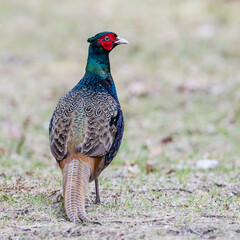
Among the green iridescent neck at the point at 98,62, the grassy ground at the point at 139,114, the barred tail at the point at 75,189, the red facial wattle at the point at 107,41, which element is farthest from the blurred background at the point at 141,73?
the barred tail at the point at 75,189

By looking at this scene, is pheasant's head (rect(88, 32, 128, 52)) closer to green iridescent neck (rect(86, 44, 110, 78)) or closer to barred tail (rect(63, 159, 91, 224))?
green iridescent neck (rect(86, 44, 110, 78))

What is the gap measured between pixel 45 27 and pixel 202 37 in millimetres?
3849

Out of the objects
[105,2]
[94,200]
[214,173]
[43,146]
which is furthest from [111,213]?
[105,2]

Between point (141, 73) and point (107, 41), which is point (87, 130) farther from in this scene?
point (141, 73)

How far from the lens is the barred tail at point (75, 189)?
3.80 m

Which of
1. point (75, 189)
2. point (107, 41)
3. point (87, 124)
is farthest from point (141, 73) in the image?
point (75, 189)

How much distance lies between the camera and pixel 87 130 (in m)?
4.27

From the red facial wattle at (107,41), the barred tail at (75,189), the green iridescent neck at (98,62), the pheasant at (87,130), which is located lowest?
the barred tail at (75,189)

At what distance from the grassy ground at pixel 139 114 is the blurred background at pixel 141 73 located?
0.08ft

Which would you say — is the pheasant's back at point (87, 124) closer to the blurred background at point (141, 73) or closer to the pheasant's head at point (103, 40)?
the pheasant's head at point (103, 40)

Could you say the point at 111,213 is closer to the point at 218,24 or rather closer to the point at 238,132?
the point at 238,132

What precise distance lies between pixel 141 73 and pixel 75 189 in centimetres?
703

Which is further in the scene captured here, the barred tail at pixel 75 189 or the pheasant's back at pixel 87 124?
the pheasant's back at pixel 87 124

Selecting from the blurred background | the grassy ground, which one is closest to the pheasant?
the grassy ground
